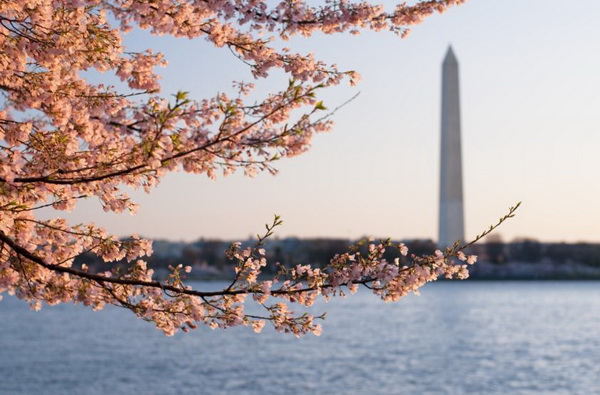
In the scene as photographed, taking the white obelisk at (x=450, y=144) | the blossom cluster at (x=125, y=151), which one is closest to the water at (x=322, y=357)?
the white obelisk at (x=450, y=144)

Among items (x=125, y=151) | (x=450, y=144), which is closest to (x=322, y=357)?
(x=450, y=144)

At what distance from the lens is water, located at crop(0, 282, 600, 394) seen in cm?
4172

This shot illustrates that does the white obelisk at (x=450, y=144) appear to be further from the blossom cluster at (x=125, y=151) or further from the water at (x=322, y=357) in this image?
the blossom cluster at (x=125, y=151)

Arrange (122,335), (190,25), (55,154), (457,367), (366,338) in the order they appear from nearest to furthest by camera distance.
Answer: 1. (55,154)
2. (190,25)
3. (457,367)
4. (366,338)
5. (122,335)

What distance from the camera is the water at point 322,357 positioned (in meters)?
41.7

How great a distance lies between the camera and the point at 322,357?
51.9 m

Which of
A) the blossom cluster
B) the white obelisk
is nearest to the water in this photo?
the white obelisk

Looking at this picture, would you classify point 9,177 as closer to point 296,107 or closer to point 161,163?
point 161,163

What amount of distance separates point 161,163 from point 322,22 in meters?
2.62

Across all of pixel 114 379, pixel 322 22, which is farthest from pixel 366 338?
pixel 322 22

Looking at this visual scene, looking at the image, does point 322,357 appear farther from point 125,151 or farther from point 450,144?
point 125,151

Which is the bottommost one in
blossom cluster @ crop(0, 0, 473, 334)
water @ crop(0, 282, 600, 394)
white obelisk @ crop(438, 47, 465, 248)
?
water @ crop(0, 282, 600, 394)

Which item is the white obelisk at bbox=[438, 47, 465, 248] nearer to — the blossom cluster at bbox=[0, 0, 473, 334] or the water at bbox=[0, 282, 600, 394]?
the water at bbox=[0, 282, 600, 394]

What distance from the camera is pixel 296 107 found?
21.4ft
